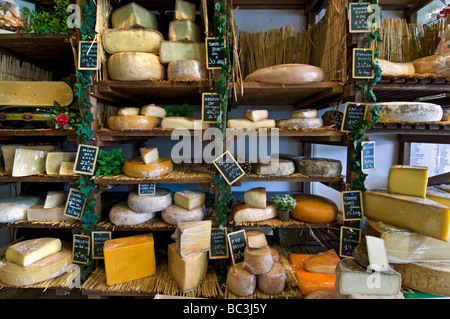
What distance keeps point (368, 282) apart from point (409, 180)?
1048mm

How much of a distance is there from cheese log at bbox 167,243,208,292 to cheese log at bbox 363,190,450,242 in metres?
1.45

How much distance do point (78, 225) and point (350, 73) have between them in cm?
265

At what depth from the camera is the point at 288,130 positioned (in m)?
1.90

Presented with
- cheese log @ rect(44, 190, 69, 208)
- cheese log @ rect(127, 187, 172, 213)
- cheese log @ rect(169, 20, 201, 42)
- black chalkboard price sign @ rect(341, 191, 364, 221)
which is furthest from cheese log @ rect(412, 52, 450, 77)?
cheese log @ rect(44, 190, 69, 208)

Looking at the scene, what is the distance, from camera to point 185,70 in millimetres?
1823

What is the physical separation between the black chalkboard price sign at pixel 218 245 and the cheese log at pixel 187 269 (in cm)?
8

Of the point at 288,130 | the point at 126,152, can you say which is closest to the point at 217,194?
the point at 288,130

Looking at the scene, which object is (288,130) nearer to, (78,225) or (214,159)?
(214,159)

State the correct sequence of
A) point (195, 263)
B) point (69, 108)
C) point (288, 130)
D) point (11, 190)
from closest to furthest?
point (195, 263) → point (288, 130) → point (69, 108) → point (11, 190)

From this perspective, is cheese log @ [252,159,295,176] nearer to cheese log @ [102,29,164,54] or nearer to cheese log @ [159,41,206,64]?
cheese log @ [159,41,206,64]

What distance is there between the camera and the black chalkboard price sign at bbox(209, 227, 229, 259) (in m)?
1.91

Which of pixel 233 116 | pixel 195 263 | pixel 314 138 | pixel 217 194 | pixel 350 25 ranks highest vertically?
pixel 350 25

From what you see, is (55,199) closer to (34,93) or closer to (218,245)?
(34,93)

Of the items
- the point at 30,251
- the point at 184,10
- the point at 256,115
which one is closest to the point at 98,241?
the point at 30,251
